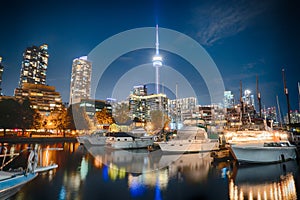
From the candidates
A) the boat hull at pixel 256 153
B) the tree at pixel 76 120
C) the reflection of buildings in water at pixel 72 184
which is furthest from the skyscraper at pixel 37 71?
the boat hull at pixel 256 153

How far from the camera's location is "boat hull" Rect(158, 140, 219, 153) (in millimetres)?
26980

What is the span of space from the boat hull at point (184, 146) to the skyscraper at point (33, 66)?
171 metres

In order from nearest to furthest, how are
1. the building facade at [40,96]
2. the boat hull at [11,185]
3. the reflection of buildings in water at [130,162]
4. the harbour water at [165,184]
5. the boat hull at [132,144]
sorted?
the boat hull at [11,185] < the harbour water at [165,184] < the reflection of buildings in water at [130,162] < the boat hull at [132,144] < the building facade at [40,96]

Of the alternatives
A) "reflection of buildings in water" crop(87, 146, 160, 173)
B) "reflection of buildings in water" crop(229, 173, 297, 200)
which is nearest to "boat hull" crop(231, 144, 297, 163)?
"reflection of buildings in water" crop(229, 173, 297, 200)

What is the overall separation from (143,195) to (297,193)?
8.53 meters

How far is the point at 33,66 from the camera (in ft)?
544

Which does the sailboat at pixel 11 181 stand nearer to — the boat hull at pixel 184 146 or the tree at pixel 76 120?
the boat hull at pixel 184 146

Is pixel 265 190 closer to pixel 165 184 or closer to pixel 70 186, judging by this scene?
pixel 165 184

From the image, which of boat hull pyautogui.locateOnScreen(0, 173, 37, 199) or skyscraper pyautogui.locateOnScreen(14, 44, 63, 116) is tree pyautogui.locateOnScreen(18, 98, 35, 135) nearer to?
boat hull pyautogui.locateOnScreen(0, 173, 37, 199)

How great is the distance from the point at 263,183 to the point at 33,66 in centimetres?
19223

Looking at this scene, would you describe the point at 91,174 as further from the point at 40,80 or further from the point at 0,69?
the point at 40,80

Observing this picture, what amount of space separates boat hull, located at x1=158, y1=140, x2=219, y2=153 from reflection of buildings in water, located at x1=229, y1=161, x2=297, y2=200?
10821 mm

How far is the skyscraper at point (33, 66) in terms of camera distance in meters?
162

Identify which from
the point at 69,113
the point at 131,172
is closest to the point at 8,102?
the point at 69,113
